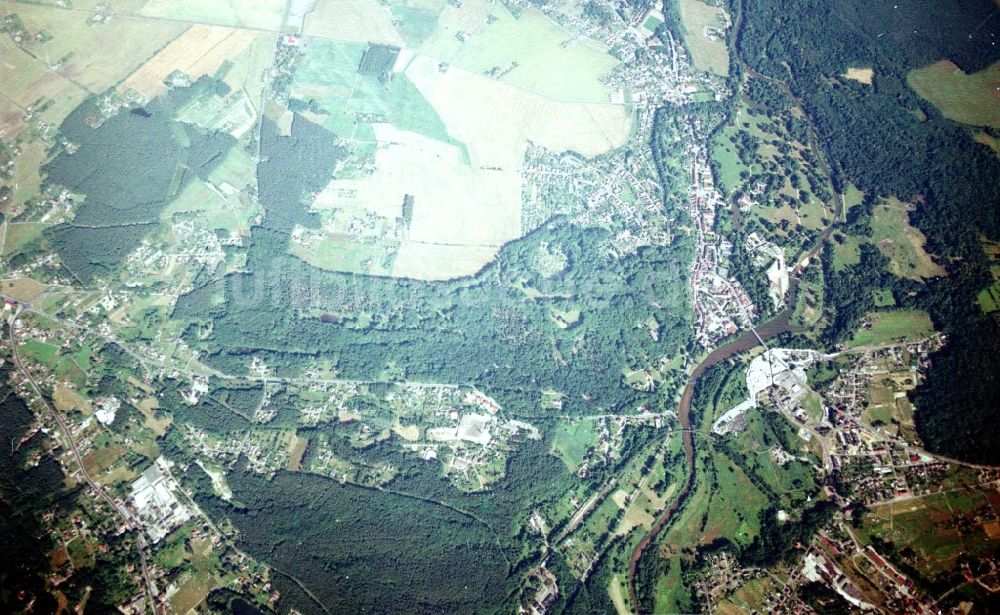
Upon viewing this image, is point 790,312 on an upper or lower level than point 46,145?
upper

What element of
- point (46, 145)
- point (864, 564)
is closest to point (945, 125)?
point (864, 564)

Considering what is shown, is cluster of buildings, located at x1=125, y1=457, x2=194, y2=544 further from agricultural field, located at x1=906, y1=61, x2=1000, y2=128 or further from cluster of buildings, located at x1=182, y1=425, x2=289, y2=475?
agricultural field, located at x1=906, y1=61, x2=1000, y2=128

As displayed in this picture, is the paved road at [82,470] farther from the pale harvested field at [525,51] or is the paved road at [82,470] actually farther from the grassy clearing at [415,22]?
the pale harvested field at [525,51]

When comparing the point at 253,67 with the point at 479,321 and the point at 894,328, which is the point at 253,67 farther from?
the point at 894,328

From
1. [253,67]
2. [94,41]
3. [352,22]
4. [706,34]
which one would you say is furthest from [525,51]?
[94,41]

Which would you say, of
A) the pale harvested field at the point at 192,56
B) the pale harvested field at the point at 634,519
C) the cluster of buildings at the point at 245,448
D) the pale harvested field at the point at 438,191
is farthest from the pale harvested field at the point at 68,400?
the pale harvested field at the point at 634,519

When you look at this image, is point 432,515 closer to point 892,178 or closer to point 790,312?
point 790,312

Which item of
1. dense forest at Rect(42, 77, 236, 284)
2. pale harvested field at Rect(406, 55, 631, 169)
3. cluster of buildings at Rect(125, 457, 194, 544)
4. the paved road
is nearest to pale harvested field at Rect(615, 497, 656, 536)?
cluster of buildings at Rect(125, 457, 194, 544)
